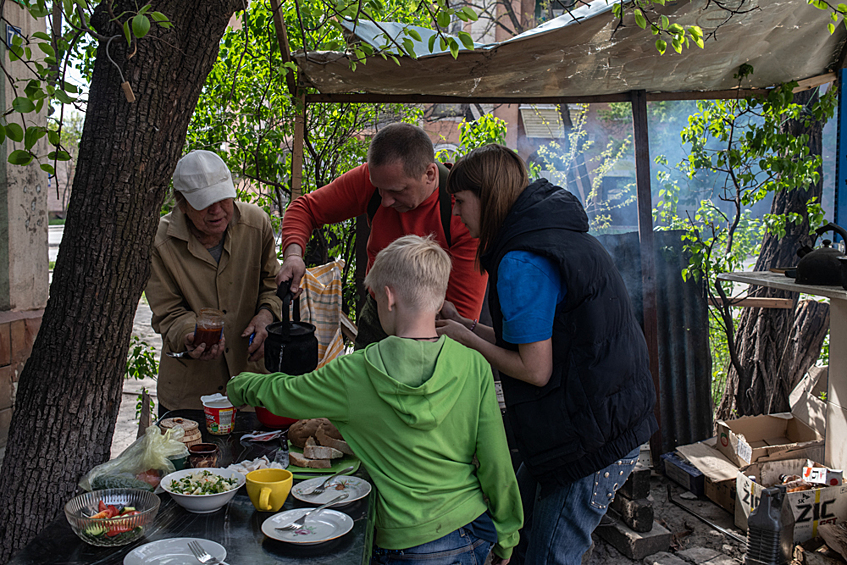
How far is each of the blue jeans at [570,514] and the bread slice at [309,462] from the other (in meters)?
0.74

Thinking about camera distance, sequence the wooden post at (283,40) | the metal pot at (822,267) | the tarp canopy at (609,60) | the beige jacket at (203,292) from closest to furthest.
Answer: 1. the beige jacket at (203,292)
2. the metal pot at (822,267)
3. the tarp canopy at (609,60)
4. the wooden post at (283,40)

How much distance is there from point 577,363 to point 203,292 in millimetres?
1764

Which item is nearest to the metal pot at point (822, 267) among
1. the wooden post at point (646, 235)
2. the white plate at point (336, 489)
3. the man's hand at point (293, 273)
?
the wooden post at point (646, 235)

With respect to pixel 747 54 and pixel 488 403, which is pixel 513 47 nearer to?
pixel 747 54

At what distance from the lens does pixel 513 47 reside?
3742 millimetres

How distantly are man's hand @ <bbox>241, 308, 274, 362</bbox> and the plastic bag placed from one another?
68 cm

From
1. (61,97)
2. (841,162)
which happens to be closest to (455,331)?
(61,97)

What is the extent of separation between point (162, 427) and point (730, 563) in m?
3.14

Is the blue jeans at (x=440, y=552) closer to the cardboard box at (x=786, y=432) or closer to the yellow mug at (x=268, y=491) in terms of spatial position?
the yellow mug at (x=268, y=491)

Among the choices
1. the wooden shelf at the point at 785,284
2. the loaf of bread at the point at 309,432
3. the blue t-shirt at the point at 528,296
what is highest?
the blue t-shirt at the point at 528,296

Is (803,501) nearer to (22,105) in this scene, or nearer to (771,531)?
(771,531)

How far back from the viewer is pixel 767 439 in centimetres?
448

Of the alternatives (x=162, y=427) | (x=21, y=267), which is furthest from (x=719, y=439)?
(x=21, y=267)

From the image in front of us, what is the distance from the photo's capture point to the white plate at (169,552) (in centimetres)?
144
